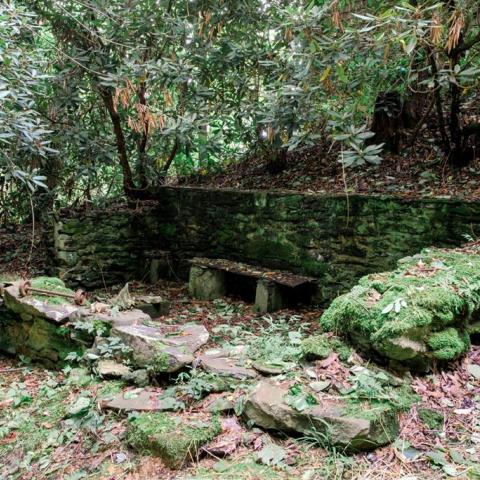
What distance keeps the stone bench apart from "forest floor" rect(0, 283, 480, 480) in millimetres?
2045

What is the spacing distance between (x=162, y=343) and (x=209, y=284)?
10.2 ft

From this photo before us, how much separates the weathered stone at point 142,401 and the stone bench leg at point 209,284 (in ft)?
10.8

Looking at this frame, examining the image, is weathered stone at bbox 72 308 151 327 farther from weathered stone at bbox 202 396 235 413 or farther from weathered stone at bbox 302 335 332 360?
weathered stone at bbox 302 335 332 360

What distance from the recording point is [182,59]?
5.21m

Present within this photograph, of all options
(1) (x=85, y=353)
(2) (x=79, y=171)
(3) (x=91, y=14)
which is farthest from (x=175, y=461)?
(3) (x=91, y=14)

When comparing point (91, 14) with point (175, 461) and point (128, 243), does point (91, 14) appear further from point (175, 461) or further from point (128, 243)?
point (175, 461)

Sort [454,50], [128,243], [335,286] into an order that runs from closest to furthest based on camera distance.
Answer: [454,50], [335,286], [128,243]

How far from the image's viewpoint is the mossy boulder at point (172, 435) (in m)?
2.01

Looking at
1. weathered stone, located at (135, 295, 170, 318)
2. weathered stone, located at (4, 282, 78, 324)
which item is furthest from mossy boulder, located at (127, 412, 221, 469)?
weathered stone, located at (135, 295, 170, 318)

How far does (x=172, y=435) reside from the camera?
2.07m

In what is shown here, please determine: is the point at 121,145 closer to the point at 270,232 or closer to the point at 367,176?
the point at 270,232

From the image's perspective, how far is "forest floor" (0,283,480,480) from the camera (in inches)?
71.2

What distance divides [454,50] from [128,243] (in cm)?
490

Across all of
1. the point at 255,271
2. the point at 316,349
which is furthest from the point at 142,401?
the point at 255,271
